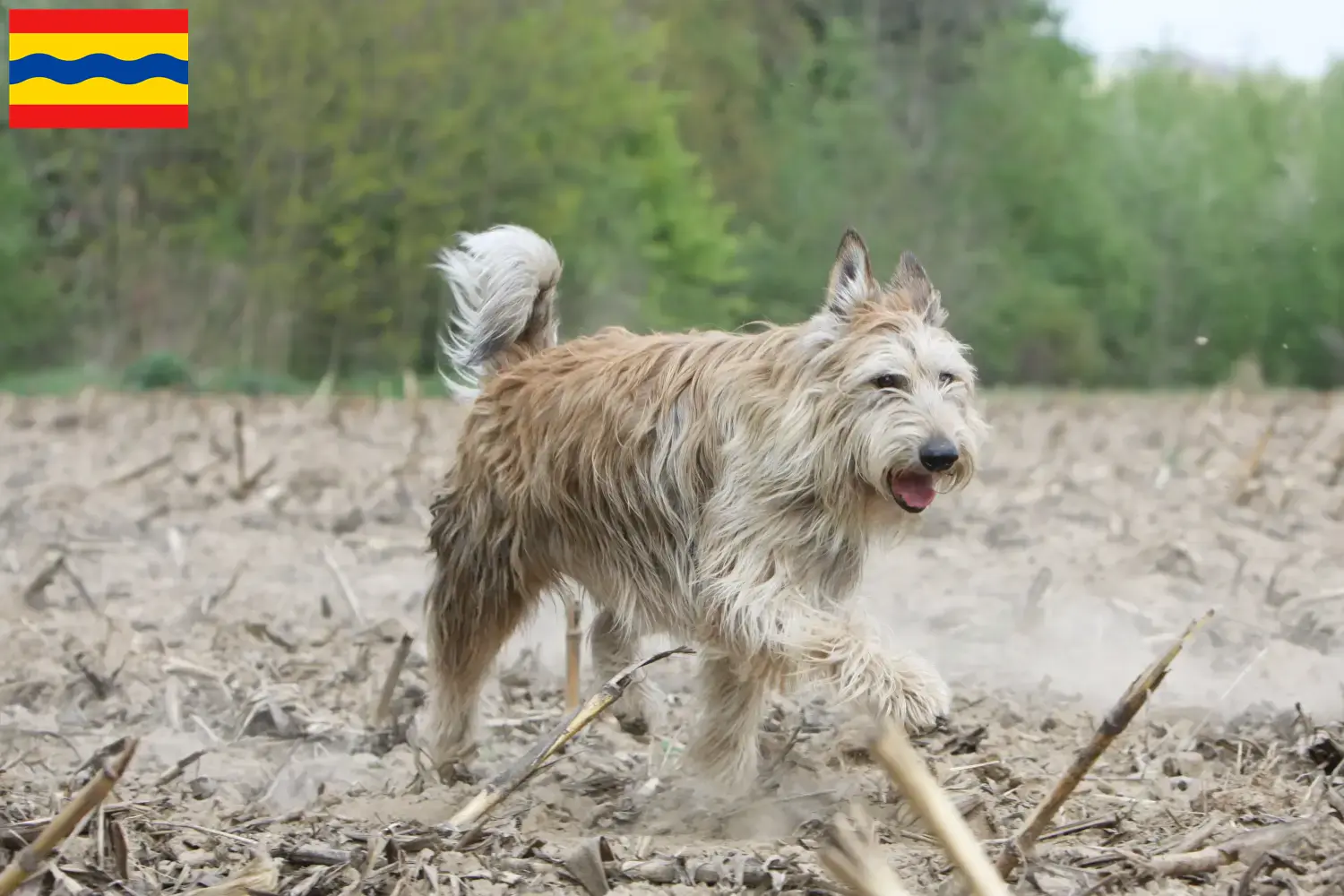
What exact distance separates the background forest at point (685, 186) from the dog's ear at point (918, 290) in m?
18.2

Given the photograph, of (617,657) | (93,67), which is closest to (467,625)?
(617,657)

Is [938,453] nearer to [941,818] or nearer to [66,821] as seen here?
[941,818]

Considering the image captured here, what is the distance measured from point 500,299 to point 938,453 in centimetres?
221

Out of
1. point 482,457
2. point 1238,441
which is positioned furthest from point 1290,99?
point 482,457

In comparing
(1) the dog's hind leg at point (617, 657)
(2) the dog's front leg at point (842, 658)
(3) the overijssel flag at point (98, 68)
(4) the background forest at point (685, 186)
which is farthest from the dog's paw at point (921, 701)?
(4) the background forest at point (685, 186)

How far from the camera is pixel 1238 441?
47.5 feet

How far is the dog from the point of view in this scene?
4934 millimetres

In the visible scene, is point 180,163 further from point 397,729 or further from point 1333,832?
point 1333,832

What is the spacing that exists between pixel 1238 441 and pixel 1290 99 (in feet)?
70.7

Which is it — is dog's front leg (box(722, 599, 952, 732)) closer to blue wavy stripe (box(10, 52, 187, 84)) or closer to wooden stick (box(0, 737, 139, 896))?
wooden stick (box(0, 737, 139, 896))

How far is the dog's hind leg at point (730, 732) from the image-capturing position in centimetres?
521

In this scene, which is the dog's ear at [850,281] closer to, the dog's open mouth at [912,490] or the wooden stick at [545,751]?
the dog's open mouth at [912,490]

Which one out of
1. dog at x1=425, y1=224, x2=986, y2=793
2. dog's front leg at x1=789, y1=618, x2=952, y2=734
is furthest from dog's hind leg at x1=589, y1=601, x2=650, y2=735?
dog's front leg at x1=789, y1=618, x2=952, y2=734

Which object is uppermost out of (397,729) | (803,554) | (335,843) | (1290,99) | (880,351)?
(1290,99)
